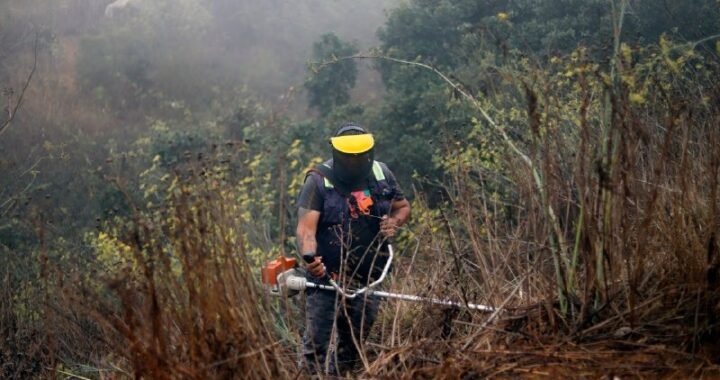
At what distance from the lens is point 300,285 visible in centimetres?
433

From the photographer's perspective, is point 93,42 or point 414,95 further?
→ point 93,42

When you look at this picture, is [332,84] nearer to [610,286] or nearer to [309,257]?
[309,257]

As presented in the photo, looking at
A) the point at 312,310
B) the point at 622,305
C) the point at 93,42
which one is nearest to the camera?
the point at 622,305

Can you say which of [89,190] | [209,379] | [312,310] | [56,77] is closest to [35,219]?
[209,379]

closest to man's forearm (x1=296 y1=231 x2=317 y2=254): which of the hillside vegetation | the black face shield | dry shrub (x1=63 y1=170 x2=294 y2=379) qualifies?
the hillside vegetation

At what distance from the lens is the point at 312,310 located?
4.68m

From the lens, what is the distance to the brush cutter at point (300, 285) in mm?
3521

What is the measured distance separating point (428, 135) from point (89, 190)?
9.07 metres

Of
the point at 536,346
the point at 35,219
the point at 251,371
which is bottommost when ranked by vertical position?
the point at 536,346

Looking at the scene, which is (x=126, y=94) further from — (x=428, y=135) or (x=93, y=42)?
(x=428, y=135)

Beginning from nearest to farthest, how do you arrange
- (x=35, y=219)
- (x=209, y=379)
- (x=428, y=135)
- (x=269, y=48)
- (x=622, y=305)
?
(x=209, y=379) < (x=35, y=219) < (x=622, y=305) < (x=428, y=135) < (x=269, y=48)

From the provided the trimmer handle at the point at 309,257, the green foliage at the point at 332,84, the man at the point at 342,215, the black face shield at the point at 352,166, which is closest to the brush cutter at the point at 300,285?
the trimmer handle at the point at 309,257

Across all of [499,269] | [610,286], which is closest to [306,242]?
[499,269]

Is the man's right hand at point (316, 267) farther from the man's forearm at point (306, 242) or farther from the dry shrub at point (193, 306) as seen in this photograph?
the dry shrub at point (193, 306)
